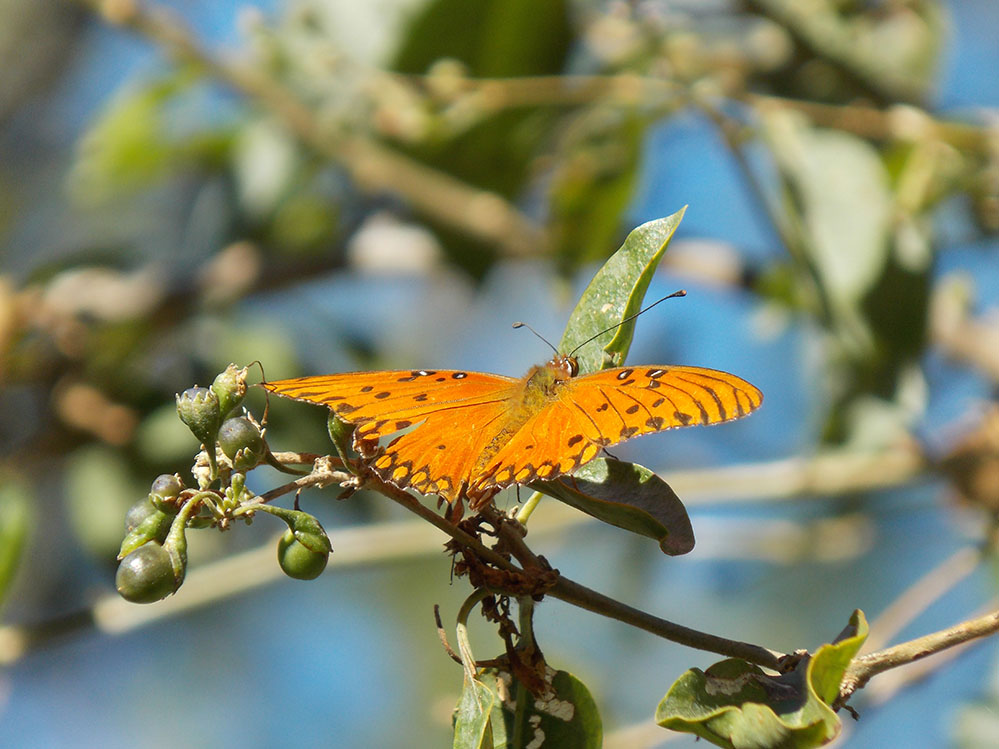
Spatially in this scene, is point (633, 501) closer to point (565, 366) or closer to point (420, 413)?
point (565, 366)

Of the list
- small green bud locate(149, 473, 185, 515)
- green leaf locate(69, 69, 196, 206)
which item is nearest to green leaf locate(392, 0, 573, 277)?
green leaf locate(69, 69, 196, 206)

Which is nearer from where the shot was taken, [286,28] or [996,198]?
[996,198]

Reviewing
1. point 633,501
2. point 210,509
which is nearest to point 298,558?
point 210,509

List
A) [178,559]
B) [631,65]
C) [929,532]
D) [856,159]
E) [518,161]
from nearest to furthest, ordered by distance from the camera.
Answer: [178,559], [856,159], [631,65], [518,161], [929,532]

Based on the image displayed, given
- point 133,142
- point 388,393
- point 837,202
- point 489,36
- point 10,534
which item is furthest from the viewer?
point 133,142

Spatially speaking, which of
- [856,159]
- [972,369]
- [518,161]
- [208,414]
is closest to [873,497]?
[972,369]

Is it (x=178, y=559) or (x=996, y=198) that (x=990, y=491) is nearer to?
(x=996, y=198)

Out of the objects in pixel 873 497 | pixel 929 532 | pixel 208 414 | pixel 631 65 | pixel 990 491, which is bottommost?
pixel 929 532
